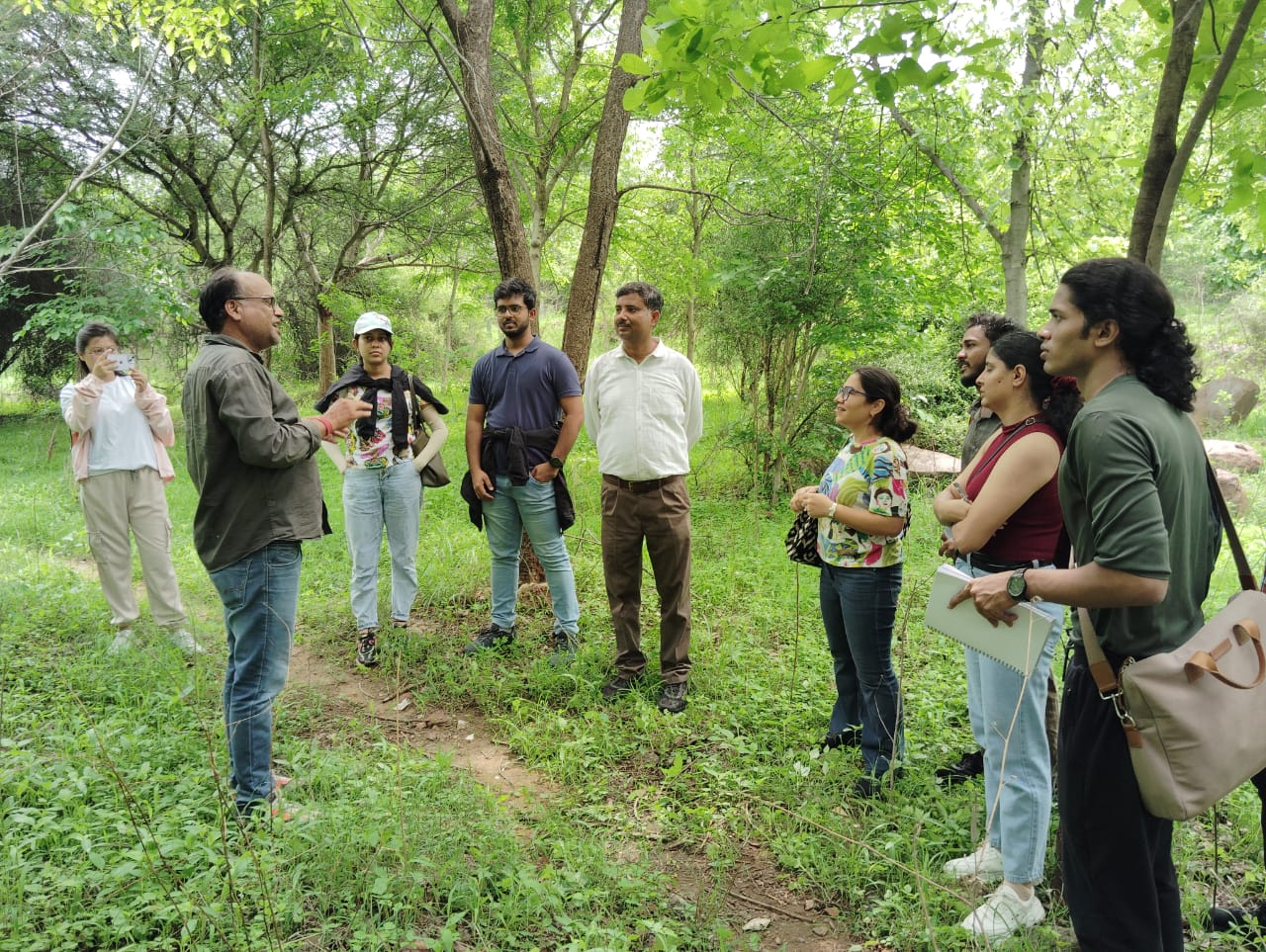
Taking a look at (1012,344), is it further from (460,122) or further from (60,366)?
(60,366)

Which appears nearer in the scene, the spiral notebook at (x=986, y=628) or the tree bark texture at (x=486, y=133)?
the spiral notebook at (x=986, y=628)

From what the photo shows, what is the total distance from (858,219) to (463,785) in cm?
582

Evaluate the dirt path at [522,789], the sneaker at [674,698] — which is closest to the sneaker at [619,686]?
the sneaker at [674,698]

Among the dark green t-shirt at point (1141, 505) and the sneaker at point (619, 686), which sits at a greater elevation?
the dark green t-shirt at point (1141, 505)

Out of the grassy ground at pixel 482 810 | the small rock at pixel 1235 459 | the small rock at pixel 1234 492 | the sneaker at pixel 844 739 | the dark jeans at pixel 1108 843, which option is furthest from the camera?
the small rock at pixel 1235 459

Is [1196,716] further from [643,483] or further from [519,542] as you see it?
[519,542]

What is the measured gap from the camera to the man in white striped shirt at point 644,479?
4.00 meters

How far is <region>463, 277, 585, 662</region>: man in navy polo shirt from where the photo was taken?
4.44 metres

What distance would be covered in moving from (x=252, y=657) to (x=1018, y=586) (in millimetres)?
2586

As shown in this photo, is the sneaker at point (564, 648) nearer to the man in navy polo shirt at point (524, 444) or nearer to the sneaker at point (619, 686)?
the man in navy polo shirt at point (524, 444)

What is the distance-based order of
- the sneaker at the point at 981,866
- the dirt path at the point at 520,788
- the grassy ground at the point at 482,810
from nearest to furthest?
1. the grassy ground at the point at 482,810
2. the dirt path at the point at 520,788
3. the sneaker at the point at 981,866

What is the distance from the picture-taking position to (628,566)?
4.17 m

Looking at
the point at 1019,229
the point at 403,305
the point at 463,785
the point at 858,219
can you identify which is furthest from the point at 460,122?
the point at 463,785

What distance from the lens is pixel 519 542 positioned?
464cm
